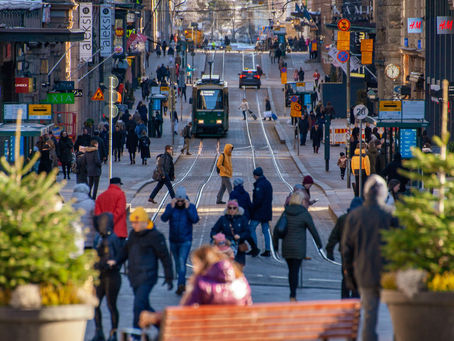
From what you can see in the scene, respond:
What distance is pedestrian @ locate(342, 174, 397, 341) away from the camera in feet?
33.2

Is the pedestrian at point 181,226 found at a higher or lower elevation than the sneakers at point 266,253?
higher

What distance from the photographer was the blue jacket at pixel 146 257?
39.5 feet

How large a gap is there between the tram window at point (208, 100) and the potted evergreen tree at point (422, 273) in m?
49.1

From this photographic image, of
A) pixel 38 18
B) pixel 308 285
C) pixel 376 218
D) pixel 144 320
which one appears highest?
pixel 38 18

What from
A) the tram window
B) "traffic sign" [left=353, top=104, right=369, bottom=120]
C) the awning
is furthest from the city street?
the awning

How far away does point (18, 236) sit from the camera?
29.3 ft

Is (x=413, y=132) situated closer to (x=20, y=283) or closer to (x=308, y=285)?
(x=308, y=285)

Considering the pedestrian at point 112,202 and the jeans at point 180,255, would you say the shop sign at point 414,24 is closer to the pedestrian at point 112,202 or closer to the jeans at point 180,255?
the pedestrian at point 112,202

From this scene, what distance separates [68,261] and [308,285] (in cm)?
851

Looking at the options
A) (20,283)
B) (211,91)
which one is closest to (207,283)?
(20,283)

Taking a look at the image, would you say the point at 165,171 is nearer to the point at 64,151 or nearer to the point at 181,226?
the point at 64,151

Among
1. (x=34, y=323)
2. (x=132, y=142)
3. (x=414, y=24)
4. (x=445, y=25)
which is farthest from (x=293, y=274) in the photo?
(x=414, y=24)

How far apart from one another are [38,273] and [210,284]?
134 centimetres

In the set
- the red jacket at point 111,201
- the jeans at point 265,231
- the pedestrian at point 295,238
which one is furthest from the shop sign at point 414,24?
the pedestrian at point 295,238
